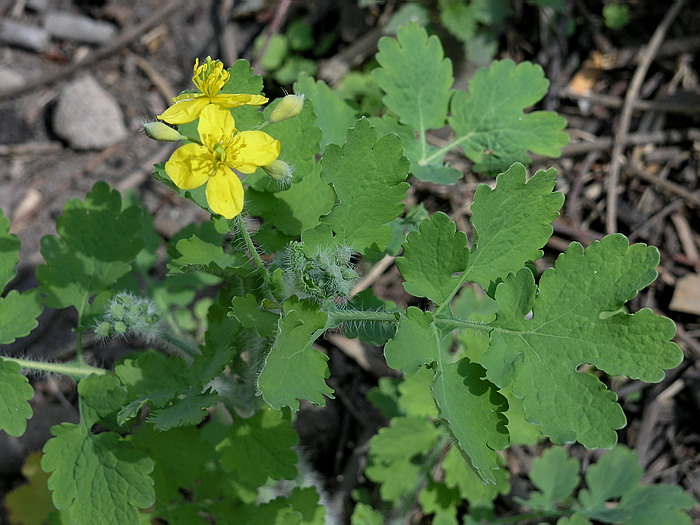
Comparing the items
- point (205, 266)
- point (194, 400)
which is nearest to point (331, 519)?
point (194, 400)

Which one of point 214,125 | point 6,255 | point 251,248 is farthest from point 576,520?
point 6,255

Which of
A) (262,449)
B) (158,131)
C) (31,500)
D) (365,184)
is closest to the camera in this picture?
(158,131)

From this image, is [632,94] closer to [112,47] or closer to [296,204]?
[296,204]

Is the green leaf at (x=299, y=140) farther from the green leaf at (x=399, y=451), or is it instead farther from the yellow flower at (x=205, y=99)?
the green leaf at (x=399, y=451)

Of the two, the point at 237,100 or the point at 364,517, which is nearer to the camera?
the point at 237,100

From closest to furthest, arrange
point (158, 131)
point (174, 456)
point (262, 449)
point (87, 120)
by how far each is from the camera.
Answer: point (158, 131)
point (262, 449)
point (174, 456)
point (87, 120)

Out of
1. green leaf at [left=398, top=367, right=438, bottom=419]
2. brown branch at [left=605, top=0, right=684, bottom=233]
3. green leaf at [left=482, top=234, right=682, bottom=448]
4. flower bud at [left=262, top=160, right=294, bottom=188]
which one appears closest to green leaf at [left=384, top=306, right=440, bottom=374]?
green leaf at [left=482, top=234, right=682, bottom=448]

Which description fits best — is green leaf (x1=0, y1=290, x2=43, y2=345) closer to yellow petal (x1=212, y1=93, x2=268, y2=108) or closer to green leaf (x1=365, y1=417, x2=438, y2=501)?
yellow petal (x1=212, y1=93, x2=268, y2=108)

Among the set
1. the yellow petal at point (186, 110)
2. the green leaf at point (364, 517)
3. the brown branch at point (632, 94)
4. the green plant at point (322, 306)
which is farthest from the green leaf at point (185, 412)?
the brown branch at point (632, 94)
